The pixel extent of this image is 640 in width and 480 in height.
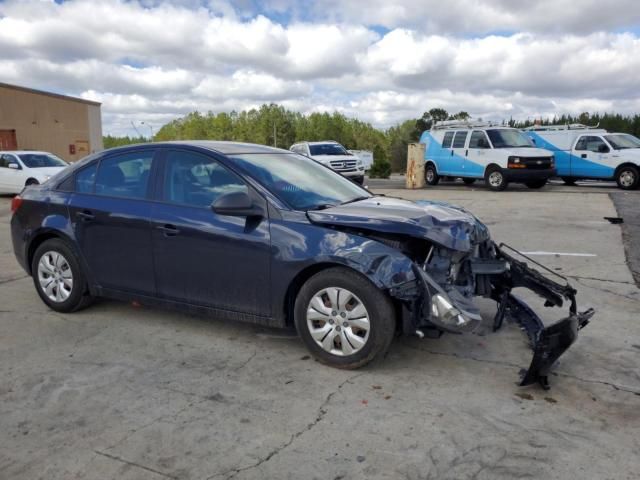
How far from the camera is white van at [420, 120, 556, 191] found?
683 inches

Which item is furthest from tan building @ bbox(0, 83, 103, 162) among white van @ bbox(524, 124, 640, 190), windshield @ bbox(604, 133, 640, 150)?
windshield @ bbox(604, 133, 640, 150)

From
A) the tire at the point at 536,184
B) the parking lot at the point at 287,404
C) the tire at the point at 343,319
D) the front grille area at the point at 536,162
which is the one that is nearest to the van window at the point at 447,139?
the front grille area at the point at 536,162

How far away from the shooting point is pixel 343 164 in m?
20.6

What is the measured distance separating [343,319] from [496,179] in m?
Answer: 15.3

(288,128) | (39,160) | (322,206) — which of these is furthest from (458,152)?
(288,128)

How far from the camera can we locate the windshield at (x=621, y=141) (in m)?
17.6

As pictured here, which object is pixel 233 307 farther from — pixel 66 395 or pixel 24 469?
pixel 24 469

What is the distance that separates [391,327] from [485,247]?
3.98 ft

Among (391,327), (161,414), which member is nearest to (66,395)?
(161,414)

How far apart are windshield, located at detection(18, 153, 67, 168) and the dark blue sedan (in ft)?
44.5

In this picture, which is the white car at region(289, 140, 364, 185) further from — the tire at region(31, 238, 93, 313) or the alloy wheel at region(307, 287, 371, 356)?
the alloy wheel at region(307, 287, 371, 356)

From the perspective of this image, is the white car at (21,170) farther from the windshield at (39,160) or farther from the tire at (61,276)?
the tire at (61,276)

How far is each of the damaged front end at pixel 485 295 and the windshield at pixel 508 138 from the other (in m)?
14.4

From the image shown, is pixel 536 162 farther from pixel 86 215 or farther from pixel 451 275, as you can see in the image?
pixel 86 215
